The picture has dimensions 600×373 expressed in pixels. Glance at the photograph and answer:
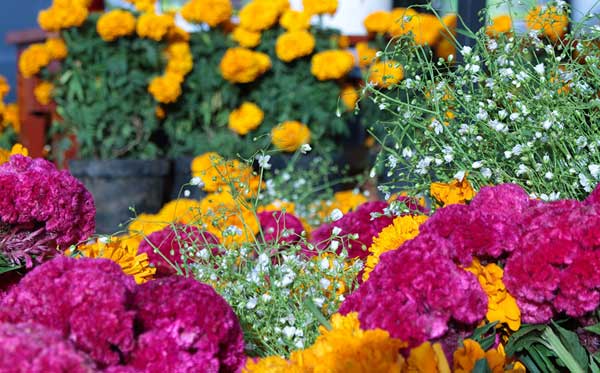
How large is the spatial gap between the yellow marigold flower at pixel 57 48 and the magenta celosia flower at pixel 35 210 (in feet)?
10.9

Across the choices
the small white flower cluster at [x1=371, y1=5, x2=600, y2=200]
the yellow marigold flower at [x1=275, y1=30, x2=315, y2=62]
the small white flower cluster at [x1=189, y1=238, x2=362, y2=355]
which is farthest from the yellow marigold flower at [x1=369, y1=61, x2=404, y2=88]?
the yellow marigold flower at [x1=275, y1=30, x2=315, y2=62]

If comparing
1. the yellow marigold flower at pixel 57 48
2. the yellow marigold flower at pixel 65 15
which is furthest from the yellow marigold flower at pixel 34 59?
the yellow marigold flower at pixel 65 15

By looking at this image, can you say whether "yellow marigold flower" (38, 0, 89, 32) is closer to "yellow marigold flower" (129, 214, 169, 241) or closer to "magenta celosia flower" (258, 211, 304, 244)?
"yellow marigold flower" (129, 214, 169, 241)

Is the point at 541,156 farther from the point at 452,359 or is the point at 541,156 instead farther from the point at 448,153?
the point at 452,359

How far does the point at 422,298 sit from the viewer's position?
1321 mm

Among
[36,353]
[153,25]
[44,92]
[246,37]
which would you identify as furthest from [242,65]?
[36,353]

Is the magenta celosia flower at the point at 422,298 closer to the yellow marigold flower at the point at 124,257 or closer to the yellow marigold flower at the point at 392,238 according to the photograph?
the yellow marigold flower at the point at 392,238

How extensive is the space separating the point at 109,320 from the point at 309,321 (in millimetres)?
473

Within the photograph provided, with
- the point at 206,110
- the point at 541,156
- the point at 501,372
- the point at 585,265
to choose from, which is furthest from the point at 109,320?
the point at 206,110

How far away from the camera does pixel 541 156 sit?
195 centimetres

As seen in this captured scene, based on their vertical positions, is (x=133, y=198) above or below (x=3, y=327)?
below

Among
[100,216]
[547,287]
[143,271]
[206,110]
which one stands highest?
[547,287]

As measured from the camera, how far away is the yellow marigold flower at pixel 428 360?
1192mm

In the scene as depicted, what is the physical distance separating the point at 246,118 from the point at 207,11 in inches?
26.0
